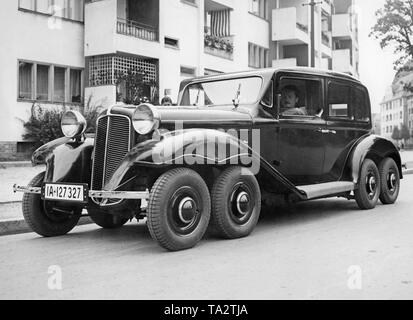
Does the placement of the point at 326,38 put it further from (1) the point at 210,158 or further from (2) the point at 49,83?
(1) the point at 210,158

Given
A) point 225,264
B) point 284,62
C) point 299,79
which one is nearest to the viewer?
point 225,264

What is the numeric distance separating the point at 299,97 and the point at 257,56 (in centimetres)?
2059

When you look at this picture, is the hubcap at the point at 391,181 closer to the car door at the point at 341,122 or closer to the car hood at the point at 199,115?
the car door at the point at 341,122

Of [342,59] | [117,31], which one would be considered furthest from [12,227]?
[342,59]

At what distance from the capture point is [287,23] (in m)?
27.2

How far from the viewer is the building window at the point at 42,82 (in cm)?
1628

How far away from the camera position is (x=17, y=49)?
15.4 metres

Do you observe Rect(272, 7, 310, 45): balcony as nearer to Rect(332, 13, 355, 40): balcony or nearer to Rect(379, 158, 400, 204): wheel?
Rect(332, 13, 355, 40): balcony

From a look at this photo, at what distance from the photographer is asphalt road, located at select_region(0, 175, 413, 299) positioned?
3.51 meters

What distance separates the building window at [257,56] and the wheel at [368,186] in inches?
737

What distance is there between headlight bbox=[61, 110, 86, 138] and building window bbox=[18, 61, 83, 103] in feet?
35.0

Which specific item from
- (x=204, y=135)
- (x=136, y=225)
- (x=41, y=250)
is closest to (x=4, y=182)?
(x=136, y=225)

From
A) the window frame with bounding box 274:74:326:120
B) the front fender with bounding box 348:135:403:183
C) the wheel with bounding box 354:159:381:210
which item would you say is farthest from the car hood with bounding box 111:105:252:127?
the wheel with bounding box 354:159:381:210
